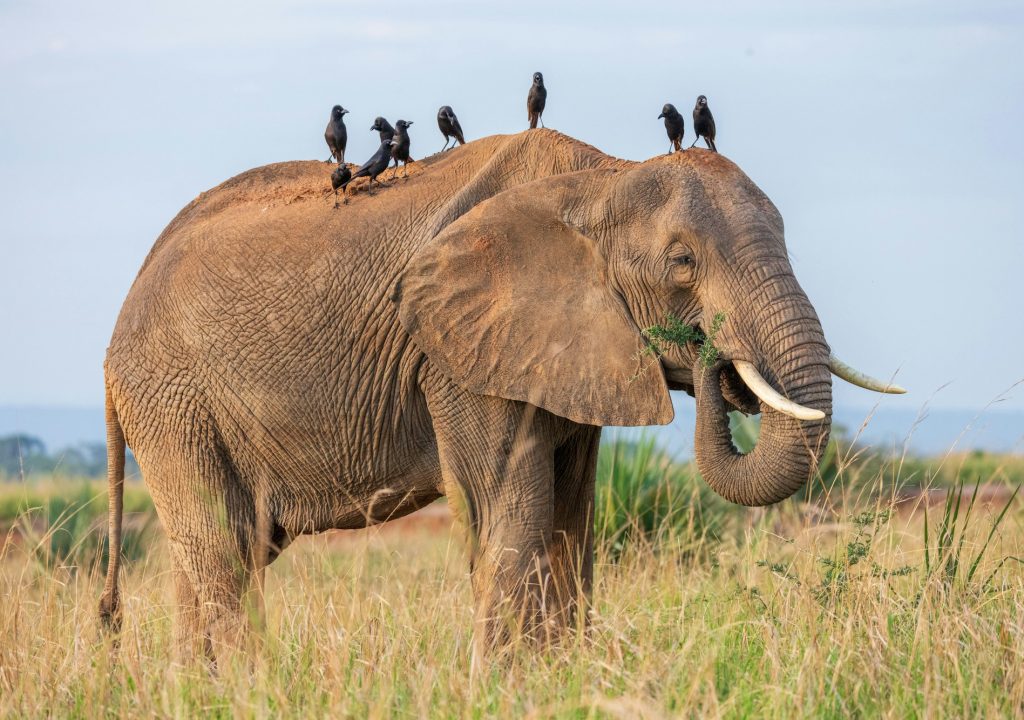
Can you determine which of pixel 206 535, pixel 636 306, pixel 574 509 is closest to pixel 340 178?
pixel 636 306

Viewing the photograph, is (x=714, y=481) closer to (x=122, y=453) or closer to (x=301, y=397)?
(x=301, y=397)

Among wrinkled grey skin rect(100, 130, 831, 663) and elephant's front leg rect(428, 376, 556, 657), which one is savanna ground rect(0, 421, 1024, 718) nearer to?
elephant's front leg rect(428, 376, 556, 657)

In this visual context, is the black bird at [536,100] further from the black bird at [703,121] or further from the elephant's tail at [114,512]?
the elephant's tail at [114,512]

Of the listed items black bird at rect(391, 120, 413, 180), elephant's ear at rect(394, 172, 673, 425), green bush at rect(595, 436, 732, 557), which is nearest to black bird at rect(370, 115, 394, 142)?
black bird at rect(391, 120, 413, 180)

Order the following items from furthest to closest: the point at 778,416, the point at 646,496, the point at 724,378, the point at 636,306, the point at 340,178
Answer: the point at 646,496 < the point at 340,178 < the point at 636,306 < the point at 724,378 < the point at 778,416

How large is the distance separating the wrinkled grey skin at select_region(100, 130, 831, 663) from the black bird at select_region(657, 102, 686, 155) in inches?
35.1

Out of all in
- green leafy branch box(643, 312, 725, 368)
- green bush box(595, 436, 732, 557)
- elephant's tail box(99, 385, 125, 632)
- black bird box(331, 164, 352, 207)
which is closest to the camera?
green leafy branch box(643, 312, 725, 368)

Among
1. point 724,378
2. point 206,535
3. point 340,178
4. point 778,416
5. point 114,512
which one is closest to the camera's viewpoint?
point 778,416

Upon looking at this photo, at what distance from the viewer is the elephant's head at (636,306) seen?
20.2 ft

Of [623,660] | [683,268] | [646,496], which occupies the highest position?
[683,268]

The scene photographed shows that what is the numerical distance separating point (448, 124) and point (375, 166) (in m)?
1.09

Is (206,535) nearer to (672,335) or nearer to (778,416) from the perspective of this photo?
(672,335)

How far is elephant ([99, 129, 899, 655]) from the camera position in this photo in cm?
632

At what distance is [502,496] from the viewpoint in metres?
6.78
